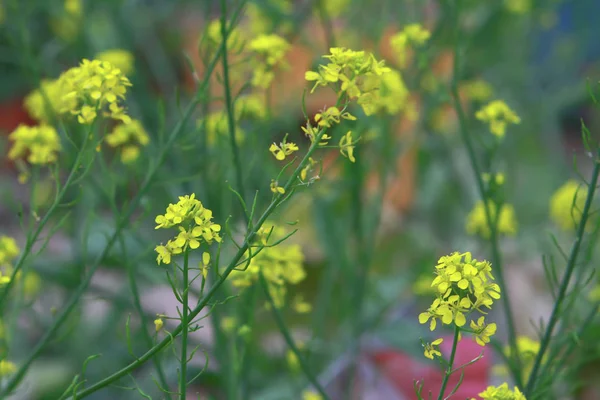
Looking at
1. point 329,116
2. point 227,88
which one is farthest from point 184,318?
point 227,88

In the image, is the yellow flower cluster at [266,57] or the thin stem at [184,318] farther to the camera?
the yellow flower cluster at [266,57]

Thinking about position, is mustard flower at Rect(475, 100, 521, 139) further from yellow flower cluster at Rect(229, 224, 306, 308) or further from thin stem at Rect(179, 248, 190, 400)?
thin stem at Rect(179, 248, 190, 400)

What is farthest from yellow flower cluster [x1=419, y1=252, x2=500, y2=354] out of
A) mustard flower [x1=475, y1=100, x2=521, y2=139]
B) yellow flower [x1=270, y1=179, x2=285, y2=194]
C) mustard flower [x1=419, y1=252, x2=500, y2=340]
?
mustard flower [x1=475, y1=100, x2=521, y2=139]

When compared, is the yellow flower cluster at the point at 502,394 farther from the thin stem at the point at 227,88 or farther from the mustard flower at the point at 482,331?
the thin stem at the point at 227,88

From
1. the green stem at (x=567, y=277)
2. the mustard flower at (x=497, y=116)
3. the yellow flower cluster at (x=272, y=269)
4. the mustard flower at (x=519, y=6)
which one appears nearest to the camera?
the green stem at (x=567, y=277)

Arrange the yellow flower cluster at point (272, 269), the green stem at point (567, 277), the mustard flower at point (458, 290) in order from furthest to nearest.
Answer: the yellow flower cluster at point (272, 269), the green stem at point (567, 277), the mustard flower at point (458, 290)

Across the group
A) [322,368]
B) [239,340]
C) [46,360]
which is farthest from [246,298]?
[46,360]

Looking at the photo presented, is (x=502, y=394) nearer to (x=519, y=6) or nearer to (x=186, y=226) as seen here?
(x=186, y=226)

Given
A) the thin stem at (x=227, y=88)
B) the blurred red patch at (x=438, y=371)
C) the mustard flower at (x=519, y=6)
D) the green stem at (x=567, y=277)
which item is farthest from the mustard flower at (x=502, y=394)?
the mustard flower at (x=519, y=6)
